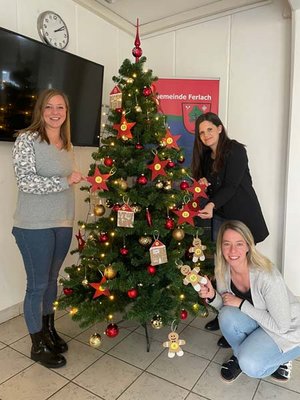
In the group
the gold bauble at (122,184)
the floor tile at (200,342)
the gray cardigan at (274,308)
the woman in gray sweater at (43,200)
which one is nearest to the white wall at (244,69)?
the woman in gray sweater at (43,200)

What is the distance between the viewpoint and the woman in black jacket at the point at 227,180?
1.90m

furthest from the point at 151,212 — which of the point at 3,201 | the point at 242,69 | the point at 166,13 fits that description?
the point at 166,13

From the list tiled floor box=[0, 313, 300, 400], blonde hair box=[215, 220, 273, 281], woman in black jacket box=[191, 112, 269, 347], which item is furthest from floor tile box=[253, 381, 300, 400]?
blonde hair box=[215, 220, 273, 281]

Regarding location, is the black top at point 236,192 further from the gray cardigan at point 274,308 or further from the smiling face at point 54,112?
the smiling face at point 54,112

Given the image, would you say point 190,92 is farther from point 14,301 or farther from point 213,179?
point 14,301

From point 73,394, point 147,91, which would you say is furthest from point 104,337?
point 147,91

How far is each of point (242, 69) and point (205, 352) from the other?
227cm

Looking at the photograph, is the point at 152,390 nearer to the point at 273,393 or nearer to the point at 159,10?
the point at 273,393

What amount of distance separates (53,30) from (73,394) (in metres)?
2.40

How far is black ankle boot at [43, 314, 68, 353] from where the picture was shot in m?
1.75

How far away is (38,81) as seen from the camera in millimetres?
2039

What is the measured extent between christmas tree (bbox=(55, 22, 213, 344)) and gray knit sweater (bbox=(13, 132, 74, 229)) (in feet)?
0.55

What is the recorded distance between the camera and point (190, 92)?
266 centimetres

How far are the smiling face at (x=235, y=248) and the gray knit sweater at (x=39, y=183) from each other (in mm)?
884
